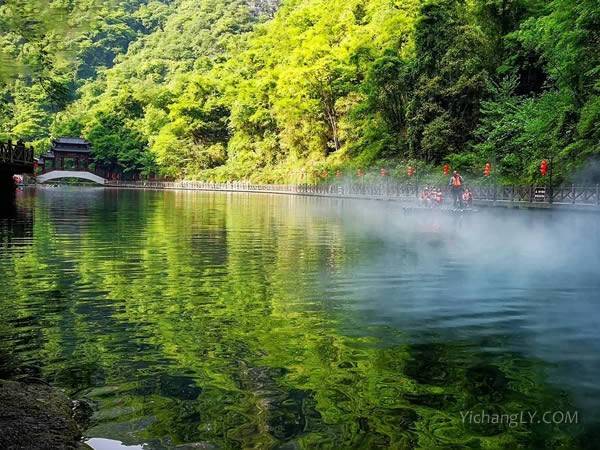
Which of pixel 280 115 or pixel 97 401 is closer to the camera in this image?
pixel 97 401

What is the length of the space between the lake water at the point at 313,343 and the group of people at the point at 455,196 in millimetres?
17418

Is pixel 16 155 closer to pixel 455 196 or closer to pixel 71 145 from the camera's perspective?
pixel 455 196

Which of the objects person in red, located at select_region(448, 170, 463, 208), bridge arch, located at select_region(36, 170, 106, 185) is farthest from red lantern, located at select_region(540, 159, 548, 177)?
bridge arch, located at select_region(36, 170, 106, 185)

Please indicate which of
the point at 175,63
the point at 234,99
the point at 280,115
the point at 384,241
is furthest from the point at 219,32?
the point at 384,241

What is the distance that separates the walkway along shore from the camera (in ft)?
128

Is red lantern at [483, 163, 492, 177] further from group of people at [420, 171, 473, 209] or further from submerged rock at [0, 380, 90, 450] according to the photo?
submerged rock at [0, 380, 90, 450]

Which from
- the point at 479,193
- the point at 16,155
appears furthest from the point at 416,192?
the point at 16,155

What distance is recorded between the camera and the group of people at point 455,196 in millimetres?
36156

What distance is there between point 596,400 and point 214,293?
7.23m

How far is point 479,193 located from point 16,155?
3240 cm

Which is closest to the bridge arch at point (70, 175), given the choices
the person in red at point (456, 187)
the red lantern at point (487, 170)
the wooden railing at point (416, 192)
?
the wooden railing at point (416, 192)

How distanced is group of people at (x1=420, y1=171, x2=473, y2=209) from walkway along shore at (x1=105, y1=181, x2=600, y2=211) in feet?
15.2

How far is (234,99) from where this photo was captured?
368 feet

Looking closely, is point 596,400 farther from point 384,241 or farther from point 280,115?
point 280,115
